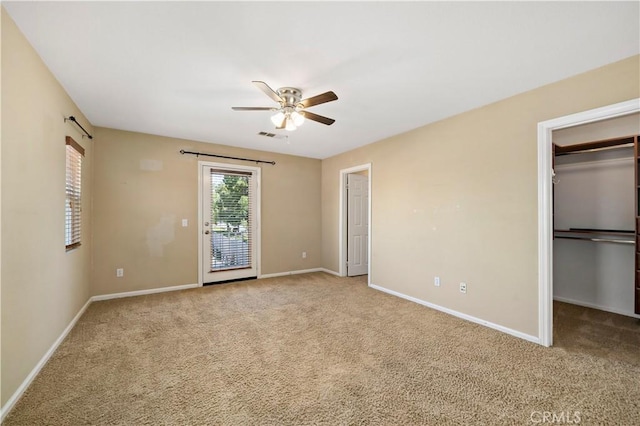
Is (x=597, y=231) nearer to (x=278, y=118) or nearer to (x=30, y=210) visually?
A: (x=278, y=118)

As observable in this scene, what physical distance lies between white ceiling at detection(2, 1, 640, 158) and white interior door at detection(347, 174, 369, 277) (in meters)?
2.52

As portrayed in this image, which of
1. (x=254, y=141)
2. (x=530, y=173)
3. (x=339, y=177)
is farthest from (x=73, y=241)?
(x=530, y=173)

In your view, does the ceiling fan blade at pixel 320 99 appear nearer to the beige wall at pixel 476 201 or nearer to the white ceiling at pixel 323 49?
the white ceiling at pixel 323 49

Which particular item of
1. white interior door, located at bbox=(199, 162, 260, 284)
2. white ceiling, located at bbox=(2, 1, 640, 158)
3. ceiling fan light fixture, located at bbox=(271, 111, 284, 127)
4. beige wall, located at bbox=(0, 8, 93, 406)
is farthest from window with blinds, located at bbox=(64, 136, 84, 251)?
ceiling fan light fixture, located at bbox=(271, 111, 284, 127)

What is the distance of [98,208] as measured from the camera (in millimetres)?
4074

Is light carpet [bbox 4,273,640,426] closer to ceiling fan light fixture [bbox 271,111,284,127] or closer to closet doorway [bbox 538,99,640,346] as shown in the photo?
closet doorway [bbox 538,99,640,346]

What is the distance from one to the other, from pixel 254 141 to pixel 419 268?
11.0 ft

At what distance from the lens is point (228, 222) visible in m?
5.13

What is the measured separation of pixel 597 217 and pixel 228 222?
5593mm

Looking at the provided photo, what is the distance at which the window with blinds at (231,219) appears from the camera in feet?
16.5

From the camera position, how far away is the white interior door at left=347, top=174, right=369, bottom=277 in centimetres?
569

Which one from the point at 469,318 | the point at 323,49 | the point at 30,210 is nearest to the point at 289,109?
the point at 323,49

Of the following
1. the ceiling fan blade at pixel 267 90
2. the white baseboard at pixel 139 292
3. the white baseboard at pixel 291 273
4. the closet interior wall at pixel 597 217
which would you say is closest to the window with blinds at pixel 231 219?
the white baseboard at pixel 291 273

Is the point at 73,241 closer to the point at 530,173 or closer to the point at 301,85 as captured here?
the point at 301,85
